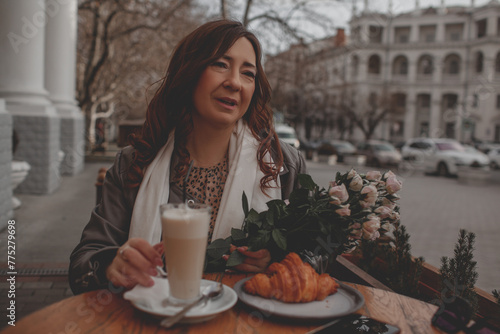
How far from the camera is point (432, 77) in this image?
64375mm

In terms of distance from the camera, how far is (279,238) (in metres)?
1.62

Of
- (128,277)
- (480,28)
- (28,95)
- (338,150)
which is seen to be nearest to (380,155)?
(338,150)

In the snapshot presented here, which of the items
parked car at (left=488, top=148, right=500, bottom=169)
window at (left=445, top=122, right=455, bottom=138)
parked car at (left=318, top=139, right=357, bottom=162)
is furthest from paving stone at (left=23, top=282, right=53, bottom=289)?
window at (left=445, top=122, right=455, bottom=138)

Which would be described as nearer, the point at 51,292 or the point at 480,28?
the point at 51,292

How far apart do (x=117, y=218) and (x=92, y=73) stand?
46.8 ft

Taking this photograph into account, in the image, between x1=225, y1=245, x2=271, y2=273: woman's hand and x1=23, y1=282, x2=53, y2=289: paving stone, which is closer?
x1=225, y1=245, x2=271, y2=273: woman's hand

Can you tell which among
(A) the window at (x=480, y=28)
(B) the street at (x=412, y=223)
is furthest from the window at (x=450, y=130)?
→ (B) the street at (x=412, y=223)

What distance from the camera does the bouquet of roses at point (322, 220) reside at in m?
1.60

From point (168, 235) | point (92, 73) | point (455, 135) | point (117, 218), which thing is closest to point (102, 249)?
point (117, 218)

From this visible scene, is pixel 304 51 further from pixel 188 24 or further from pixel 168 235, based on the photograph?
pixel 168 235

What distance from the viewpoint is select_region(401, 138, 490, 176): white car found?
69.3ft

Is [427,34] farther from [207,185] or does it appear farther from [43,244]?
[207,185]

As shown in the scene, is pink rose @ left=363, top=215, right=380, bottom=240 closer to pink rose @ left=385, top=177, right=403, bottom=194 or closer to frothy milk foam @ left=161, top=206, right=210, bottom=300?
pink rose @ left=385, top=177, right=403, bottom=194

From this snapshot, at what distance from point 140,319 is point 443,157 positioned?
22.8 m
